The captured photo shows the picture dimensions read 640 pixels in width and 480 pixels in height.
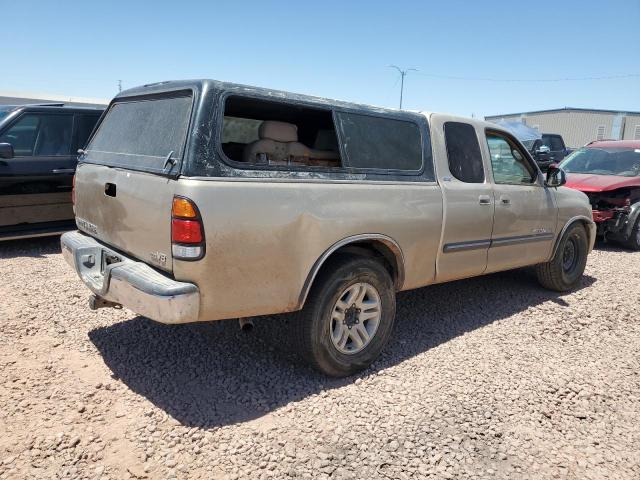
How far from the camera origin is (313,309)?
320cm

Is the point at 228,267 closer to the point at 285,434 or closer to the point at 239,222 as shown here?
the point at 239,222

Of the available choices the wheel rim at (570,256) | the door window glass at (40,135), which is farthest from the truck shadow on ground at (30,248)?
the wheel rim at (570,256)

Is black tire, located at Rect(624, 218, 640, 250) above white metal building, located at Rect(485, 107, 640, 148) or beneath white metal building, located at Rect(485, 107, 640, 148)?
beneath

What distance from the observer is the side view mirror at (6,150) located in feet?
18.8

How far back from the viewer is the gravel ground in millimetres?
2564

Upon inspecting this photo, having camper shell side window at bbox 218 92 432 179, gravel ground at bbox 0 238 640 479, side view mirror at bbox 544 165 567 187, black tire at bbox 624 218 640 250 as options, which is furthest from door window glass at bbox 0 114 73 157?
black tire at bbox 624 218 640 250

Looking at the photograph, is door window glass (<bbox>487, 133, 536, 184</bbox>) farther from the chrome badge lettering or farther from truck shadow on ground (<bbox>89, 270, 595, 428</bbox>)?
the chrome badge lettering

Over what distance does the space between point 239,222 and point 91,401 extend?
1481mm

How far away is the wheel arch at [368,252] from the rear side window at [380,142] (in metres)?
0.53

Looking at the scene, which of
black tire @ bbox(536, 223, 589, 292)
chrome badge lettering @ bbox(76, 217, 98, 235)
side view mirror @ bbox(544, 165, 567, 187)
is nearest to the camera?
chrome badge lettering @ bbox(76, 217, 98, 235)

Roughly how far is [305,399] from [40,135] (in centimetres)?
548

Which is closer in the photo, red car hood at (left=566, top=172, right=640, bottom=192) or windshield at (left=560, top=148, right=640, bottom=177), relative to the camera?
red car hood at (left=566, top=172, right=640, bottom=192)

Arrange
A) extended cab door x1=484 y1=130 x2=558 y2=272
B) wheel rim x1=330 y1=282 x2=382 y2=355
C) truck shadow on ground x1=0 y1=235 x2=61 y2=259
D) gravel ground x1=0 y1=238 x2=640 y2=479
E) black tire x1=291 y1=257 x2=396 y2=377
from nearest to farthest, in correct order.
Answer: gravel ground x1=0 y1=238 x2=640 y2=479
black tire x1=291 y1=257 x2=396 y2=377
wheel rim x1=330 y1=282 x2=382 y2=355
extended cab door x1=484 y1=130 x2=558 y2=272
truck shadow on ground x1=0 y1=235 x2=61 y2=259

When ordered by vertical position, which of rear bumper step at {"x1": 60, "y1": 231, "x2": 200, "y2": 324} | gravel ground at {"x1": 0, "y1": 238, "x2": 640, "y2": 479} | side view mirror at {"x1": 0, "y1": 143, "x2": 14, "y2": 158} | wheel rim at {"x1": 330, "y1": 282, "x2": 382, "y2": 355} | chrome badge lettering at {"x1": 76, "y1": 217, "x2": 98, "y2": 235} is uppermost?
side view mirror at {"x1": 0, "y1": 143, "x2": 14, "y2": 158}
